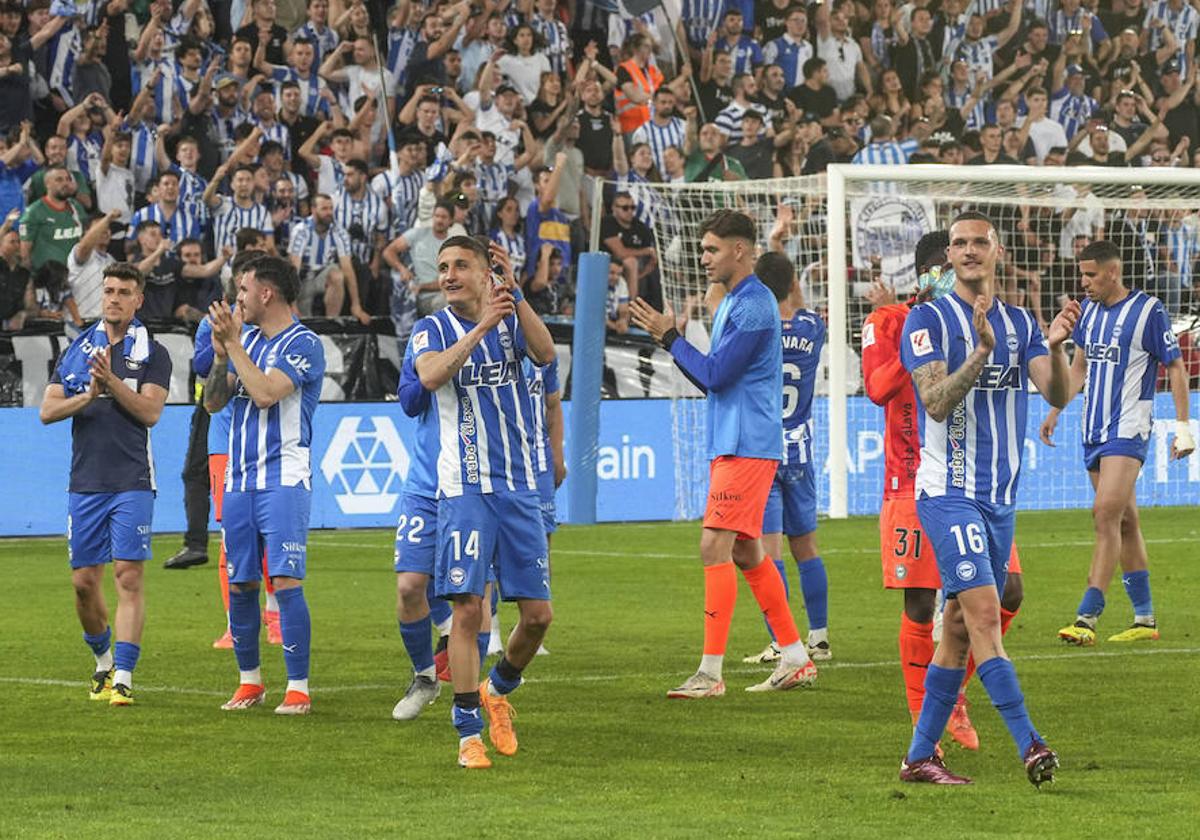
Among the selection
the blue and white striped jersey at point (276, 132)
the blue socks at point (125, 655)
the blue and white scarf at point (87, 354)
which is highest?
the blue and white striped jersey at point (276, 132)

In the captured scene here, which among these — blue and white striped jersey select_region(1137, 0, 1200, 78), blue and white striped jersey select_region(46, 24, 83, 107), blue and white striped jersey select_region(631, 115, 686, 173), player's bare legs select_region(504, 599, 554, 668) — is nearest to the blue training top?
player's bare legs select_region(504, 599, 554, 668)

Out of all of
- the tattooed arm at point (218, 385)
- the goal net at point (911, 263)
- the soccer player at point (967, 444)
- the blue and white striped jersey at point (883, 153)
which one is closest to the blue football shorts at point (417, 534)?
the tattooed arm at point (218, 385)

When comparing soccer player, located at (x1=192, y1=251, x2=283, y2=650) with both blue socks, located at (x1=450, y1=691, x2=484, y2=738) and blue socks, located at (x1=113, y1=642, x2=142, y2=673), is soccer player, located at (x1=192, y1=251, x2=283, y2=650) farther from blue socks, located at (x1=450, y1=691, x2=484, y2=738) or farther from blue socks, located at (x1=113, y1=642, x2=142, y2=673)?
blue socks, located at (x1=450, y1=691, x2=484, y2=738)

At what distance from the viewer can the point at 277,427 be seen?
30.5 feet

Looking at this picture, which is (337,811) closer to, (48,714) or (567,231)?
(48,714)

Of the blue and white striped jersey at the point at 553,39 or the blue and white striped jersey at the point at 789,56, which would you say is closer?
the blue and white striped jersey at the point at 553,39

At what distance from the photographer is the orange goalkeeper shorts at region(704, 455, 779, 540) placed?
9602mm

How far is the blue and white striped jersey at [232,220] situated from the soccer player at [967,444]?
13.6 meters

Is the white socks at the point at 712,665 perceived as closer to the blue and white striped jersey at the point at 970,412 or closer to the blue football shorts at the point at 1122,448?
the blue and white striped jersey at the point at 970,412

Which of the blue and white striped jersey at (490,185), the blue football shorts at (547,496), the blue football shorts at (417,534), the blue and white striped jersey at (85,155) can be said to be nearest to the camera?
the blue football shorts at (417,534)

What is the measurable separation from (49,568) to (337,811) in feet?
33.0

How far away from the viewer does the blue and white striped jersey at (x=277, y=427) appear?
924 cm

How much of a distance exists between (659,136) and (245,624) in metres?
15.3

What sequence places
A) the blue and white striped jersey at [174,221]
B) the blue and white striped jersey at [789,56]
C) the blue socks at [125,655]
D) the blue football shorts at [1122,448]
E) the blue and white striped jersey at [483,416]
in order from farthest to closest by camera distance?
the blue and white striped jersey at [789,56]
the blue and white striped jersey at [174,221]
the blue football shorts at [1122,448]
the blue socks at [125,655]
the blue and white striped jersey at [483,416]
